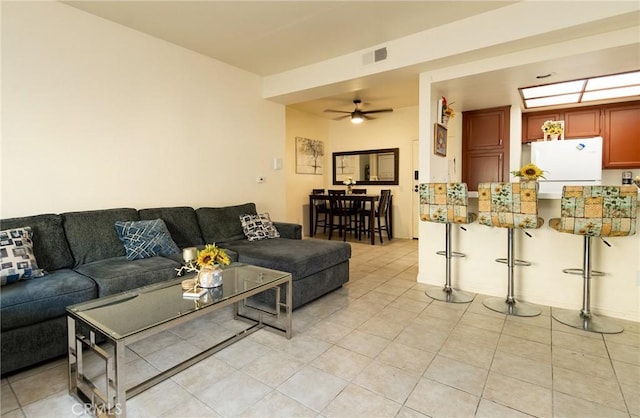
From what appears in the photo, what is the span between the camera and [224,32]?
3.25 metres

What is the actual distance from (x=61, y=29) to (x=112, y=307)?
2.44 meters

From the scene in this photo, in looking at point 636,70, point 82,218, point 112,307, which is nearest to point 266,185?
point 82,218

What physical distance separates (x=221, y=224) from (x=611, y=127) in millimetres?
5330

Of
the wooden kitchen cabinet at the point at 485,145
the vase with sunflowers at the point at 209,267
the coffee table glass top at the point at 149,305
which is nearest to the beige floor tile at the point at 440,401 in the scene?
the coffee table glass top at the point at 149,305

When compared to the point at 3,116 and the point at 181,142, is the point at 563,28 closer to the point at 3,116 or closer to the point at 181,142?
the point at 181,142

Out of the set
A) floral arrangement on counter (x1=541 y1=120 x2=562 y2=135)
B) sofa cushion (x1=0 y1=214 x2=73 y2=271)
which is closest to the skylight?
floral arrangement on counter (x1=541 y1=120 x2=562 y2=135)

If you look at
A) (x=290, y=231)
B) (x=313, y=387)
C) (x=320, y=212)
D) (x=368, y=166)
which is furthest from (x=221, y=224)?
(x=368, y=166)

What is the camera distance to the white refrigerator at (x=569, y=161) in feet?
14.4

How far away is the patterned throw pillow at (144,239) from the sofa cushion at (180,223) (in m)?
0.26

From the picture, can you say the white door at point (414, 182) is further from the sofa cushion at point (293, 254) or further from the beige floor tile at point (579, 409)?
the beige floor tile at point (579, 409)

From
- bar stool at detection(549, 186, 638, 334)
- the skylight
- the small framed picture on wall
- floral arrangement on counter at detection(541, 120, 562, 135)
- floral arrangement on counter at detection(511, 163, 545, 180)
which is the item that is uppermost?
the skylight

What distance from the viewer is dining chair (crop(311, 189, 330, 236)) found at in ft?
22.0

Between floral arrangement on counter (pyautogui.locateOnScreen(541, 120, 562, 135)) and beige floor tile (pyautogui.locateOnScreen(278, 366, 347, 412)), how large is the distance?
183 inches

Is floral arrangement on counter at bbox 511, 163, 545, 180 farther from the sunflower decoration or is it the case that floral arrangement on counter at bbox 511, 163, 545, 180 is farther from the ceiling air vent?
the sunflower decoration
